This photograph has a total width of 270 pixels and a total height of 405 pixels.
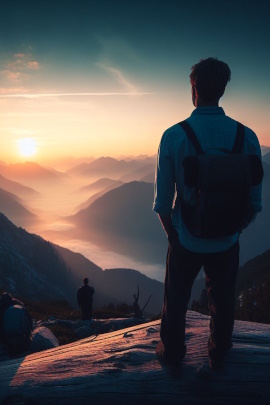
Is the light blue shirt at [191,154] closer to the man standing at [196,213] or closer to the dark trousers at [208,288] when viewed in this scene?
the man standing at [196,213]

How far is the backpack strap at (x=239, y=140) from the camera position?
296 centimetres

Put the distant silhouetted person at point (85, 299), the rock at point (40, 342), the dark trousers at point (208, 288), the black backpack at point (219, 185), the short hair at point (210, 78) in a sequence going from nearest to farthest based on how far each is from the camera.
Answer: the black backpack at point (219, 185)
the short hair at point (210, 78)
the dark trousers at point (208, 288)
the rock at point (40, 342)
the distant silhouetted person at point (85, 299)

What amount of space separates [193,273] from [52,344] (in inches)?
248

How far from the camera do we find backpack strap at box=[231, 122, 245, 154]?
2.96 meters

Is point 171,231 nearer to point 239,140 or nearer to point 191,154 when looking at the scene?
point 191,154

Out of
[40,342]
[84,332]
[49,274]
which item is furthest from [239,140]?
[49,274]

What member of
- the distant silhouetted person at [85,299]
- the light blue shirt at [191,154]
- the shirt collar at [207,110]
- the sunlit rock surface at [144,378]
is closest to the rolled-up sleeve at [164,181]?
the light blue shirt at [191,154]

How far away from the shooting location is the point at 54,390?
128 inches

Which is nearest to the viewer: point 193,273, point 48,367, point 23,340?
point 193,273

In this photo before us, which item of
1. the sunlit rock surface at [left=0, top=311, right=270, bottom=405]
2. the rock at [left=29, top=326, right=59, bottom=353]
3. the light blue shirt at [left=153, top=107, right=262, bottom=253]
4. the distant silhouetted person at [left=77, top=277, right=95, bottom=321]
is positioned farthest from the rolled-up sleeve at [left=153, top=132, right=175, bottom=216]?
the distant silhouetted person at [left=77, top=277, right=95, bottom=321]

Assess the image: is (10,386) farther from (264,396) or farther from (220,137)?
(220,137)

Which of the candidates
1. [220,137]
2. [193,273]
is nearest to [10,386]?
[193,273]

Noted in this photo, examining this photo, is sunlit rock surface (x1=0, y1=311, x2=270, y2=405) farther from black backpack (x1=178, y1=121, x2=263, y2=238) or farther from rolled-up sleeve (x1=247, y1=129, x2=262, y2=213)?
rolled-up sleeve (x1=247, y1=129, x2=262, y2=213)

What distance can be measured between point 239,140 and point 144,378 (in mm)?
2810
